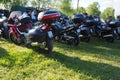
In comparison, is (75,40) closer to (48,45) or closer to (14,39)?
(14,39)

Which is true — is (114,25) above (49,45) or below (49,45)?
below

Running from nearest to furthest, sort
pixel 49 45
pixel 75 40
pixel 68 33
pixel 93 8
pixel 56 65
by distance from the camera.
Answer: pixel 56 65, pixel 49 45, pixel 75 40, pixel 68 33, pixel 93 8

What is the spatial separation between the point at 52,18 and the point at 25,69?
6.40 feet

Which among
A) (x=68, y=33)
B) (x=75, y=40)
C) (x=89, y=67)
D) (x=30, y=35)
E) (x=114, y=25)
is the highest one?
(x=30, y=35)

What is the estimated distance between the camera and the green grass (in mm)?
7559

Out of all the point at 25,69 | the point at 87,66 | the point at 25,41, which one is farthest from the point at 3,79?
the point at 25,41

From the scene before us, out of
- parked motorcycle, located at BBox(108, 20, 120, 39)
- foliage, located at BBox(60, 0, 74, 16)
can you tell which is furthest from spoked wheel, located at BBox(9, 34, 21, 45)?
foliage, located at BBox(60, 0, 74, 16)

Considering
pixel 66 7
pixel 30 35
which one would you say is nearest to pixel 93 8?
pixel 66 7

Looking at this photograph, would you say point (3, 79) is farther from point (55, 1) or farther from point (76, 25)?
point (55, 1)

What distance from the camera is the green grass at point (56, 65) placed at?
7559 mm

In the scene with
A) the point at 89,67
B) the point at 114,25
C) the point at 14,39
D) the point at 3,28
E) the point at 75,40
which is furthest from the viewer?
the point at 114,25

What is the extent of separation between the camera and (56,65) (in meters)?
8.36

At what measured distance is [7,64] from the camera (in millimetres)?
8266

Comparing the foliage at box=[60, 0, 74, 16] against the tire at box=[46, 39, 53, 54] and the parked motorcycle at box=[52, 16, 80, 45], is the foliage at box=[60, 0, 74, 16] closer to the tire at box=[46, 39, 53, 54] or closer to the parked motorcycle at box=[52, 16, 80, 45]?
the parked motorcycle at box=[52, 16, 80, 45]
